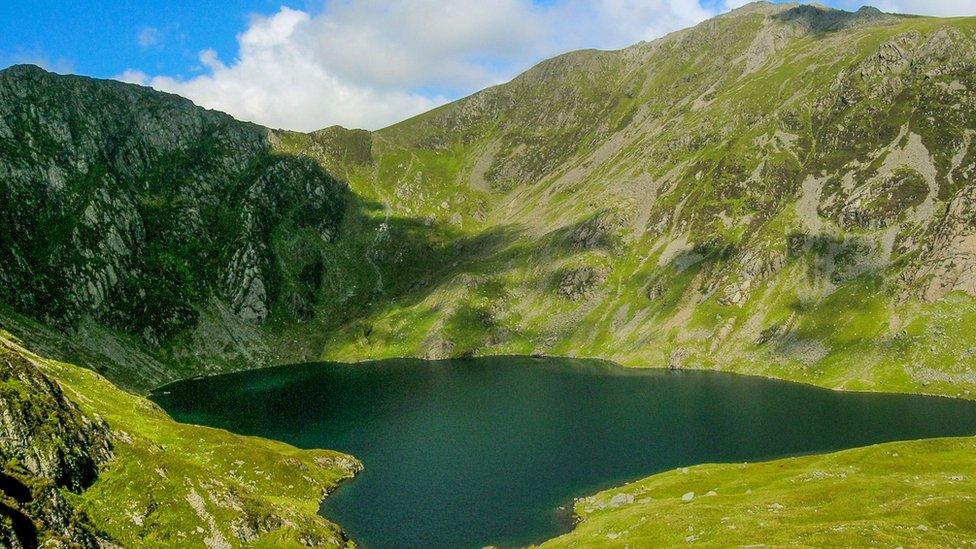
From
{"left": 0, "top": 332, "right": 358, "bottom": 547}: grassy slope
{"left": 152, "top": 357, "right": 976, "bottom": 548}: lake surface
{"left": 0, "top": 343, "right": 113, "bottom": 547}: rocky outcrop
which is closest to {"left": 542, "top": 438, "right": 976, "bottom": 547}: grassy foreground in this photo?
{"left": 152, "top": 357, "right": 976, "bottom": 548}: lake surface

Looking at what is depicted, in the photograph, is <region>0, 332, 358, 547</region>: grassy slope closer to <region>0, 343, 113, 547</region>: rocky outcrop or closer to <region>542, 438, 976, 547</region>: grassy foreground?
<region>0, 343, 113, 547</region>: rocky outcrop

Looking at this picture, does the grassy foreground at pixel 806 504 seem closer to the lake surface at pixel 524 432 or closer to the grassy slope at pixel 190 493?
the lake surface at pixel 524 432

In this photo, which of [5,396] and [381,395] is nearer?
[5,396]

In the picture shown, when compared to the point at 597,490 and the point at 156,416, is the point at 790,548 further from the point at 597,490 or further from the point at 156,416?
the point at 156,416

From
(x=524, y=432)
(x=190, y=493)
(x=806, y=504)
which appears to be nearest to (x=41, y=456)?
(x=190, y=493)

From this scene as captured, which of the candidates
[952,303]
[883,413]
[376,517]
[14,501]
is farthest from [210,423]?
[952,303]

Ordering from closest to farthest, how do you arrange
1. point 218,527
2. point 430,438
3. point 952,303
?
point 218,527 → point 430,438 → point 952,303
